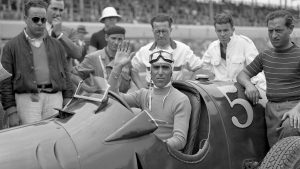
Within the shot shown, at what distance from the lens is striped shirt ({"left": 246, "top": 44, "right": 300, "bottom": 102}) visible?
4.08 m

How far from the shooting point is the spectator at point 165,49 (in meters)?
5.36

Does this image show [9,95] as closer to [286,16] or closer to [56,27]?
[56,27]

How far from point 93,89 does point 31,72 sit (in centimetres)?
129

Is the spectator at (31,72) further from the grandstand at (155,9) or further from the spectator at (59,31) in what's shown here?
the grandstand at (155,9)

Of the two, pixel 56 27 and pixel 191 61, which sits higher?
pixel 56 27

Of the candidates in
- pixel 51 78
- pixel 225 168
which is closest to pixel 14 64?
pixel 51 78

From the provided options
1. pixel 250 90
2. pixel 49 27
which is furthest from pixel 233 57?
pixel 49 27

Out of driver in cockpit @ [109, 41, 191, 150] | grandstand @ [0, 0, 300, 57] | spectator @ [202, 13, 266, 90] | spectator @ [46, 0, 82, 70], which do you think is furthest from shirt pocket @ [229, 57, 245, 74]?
grandstand @ [0, 0, 300, 57]

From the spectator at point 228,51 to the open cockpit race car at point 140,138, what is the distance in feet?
3.42

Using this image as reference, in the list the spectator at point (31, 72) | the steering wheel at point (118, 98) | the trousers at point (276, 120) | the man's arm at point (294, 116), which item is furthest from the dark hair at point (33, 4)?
the man's arm at point (294, 116)

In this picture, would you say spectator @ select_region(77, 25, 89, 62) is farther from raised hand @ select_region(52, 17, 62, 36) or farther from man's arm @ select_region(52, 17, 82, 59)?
raised hand @ select_region(52, 17, 62, 36)

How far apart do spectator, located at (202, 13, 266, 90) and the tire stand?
1.55 metres

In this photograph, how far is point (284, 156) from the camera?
3592 millimetres

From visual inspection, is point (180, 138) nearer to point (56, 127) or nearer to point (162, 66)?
point (162, 66)
